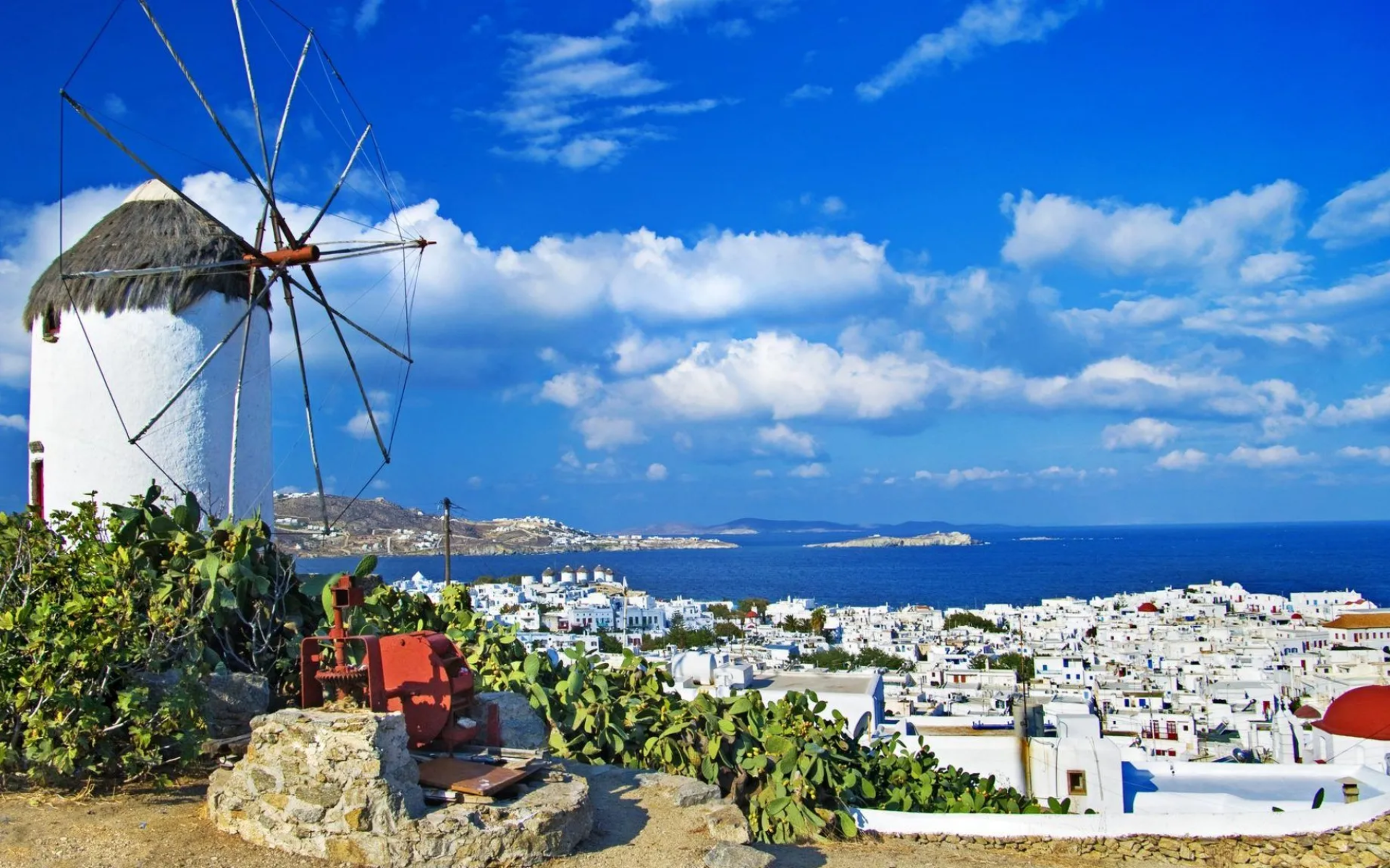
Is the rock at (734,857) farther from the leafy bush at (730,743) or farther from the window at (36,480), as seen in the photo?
the window at (36,480)

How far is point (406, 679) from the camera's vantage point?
5465 mm

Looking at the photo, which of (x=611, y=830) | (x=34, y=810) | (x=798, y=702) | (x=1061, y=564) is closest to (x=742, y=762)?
(x=798, y=702)

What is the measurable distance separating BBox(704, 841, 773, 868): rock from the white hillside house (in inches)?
230

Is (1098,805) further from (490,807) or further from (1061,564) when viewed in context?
(1061,564)

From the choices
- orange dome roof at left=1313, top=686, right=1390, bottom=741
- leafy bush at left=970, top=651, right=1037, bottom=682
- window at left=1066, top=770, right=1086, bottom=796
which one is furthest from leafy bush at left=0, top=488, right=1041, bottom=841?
leafy bush at left=970, top=651, right=1037, bottom=682

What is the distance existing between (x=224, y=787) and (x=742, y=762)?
310cm

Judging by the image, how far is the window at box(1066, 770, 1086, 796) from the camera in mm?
11164

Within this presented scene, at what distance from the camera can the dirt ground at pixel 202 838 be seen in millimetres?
4734

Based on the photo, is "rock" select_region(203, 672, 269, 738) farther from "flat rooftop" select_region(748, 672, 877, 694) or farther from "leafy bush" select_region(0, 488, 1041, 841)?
"flat rooftop" select_region(748, 672, 877, 694)

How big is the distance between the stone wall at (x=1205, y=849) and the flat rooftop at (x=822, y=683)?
7.83 metres

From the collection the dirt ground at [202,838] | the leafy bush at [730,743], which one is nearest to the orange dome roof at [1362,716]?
the leafy bush at [730,743]

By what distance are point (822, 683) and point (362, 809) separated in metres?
12.9

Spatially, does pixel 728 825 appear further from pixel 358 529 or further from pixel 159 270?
pixel 358 529

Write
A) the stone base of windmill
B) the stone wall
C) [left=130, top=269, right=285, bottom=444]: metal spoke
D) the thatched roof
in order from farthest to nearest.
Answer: the thatched roof
[left=130, top=269, right=285, bottom=444]: metal spoke
the stone wall
the stone base of windmill
